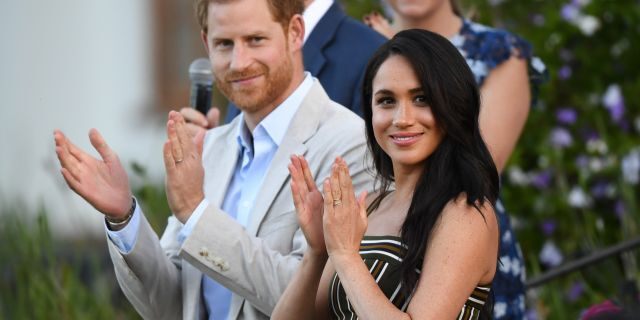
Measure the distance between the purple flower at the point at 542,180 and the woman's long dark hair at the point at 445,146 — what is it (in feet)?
10.8

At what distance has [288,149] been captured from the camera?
11.8 feet

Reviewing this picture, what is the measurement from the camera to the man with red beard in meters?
3.38

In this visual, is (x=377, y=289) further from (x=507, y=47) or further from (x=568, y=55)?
(x=568, y=55)

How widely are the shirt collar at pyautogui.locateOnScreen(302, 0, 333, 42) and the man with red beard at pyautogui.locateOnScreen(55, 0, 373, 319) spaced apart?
426 millimetres

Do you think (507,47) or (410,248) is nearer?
(410,248)

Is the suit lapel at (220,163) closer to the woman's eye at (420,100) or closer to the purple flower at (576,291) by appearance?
the woman's eye at (420,100)

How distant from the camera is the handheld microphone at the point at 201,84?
164 inches

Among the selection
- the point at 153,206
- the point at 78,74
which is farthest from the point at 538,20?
the point at 78,74

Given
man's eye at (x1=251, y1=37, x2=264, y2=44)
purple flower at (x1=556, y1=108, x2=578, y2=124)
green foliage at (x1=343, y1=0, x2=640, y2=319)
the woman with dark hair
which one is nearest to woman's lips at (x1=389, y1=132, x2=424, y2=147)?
the woman with dark hair

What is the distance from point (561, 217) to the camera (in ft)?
20.5

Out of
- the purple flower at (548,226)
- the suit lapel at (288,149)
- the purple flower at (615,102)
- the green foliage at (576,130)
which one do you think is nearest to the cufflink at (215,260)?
the suit lapel at (288,149)

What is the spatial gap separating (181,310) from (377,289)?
103 cm

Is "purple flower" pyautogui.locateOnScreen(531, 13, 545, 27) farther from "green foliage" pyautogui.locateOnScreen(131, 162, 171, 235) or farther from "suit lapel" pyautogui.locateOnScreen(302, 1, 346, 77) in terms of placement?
"suit lapel" pyautogui.locateOnScreen(302, 1, 346, 77)

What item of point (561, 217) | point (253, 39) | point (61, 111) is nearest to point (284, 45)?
point (253, 39)
